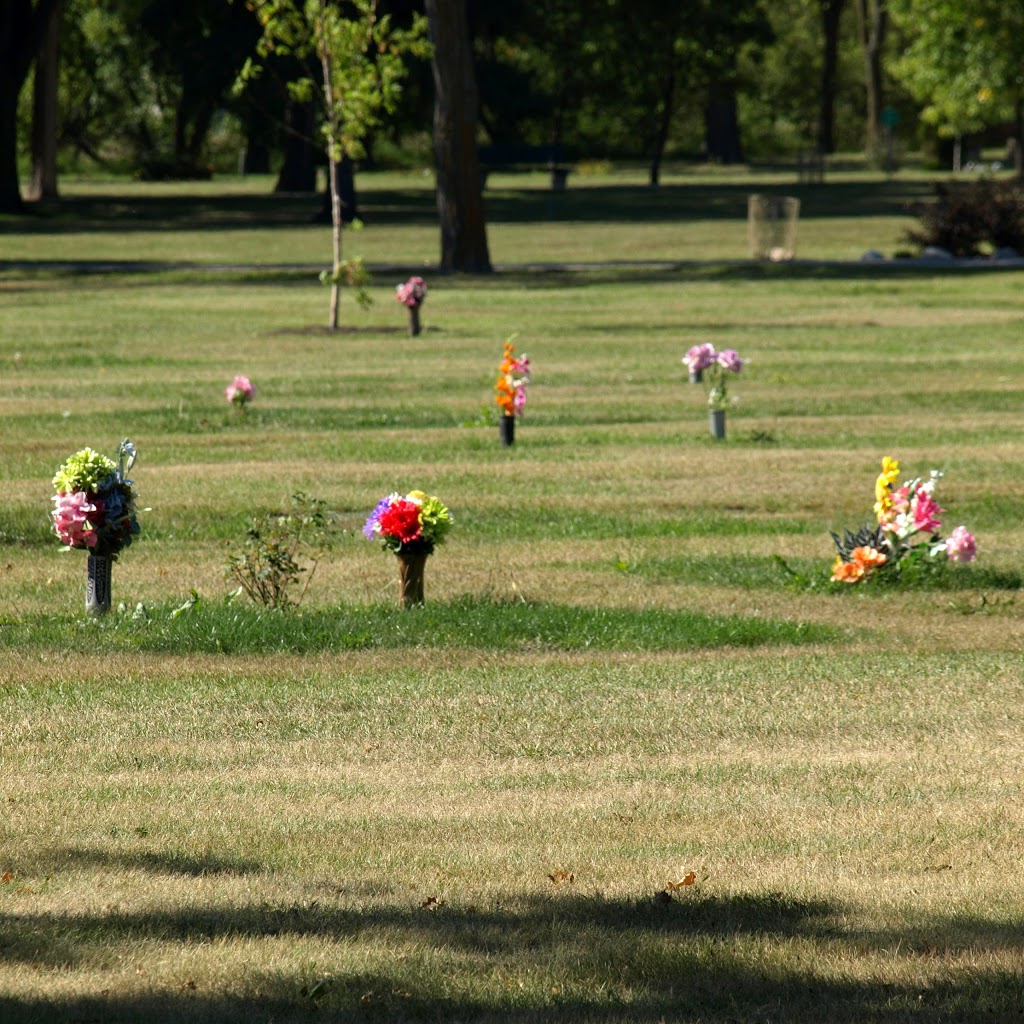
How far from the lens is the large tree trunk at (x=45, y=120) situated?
56250 mm

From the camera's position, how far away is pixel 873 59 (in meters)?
82.3

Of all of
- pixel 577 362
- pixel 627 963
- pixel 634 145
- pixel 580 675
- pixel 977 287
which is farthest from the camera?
pixel 634 145

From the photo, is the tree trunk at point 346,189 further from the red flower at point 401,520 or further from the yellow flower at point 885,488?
the red flower at point 401,520

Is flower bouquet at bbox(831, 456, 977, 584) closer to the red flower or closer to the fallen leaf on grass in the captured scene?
the red flower

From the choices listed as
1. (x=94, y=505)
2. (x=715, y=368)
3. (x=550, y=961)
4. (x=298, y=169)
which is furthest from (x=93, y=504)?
(x=298, y=169)

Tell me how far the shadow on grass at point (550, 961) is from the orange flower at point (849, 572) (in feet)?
17.8

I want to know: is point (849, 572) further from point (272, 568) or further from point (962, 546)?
point (272, 568)

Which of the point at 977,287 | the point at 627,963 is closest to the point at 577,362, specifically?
the point at 977,287

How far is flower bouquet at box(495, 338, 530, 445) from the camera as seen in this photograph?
15445 millimetres

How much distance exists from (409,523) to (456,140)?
85.5 ft

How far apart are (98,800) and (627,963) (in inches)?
91.4

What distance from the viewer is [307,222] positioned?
5250cm

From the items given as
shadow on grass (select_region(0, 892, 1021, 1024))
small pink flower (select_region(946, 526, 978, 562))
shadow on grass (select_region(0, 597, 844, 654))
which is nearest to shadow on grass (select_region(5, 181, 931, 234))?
shadow on grass (select_region(0, 597, 844, 654))

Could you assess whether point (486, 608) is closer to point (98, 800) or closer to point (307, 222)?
point (98, 800)
